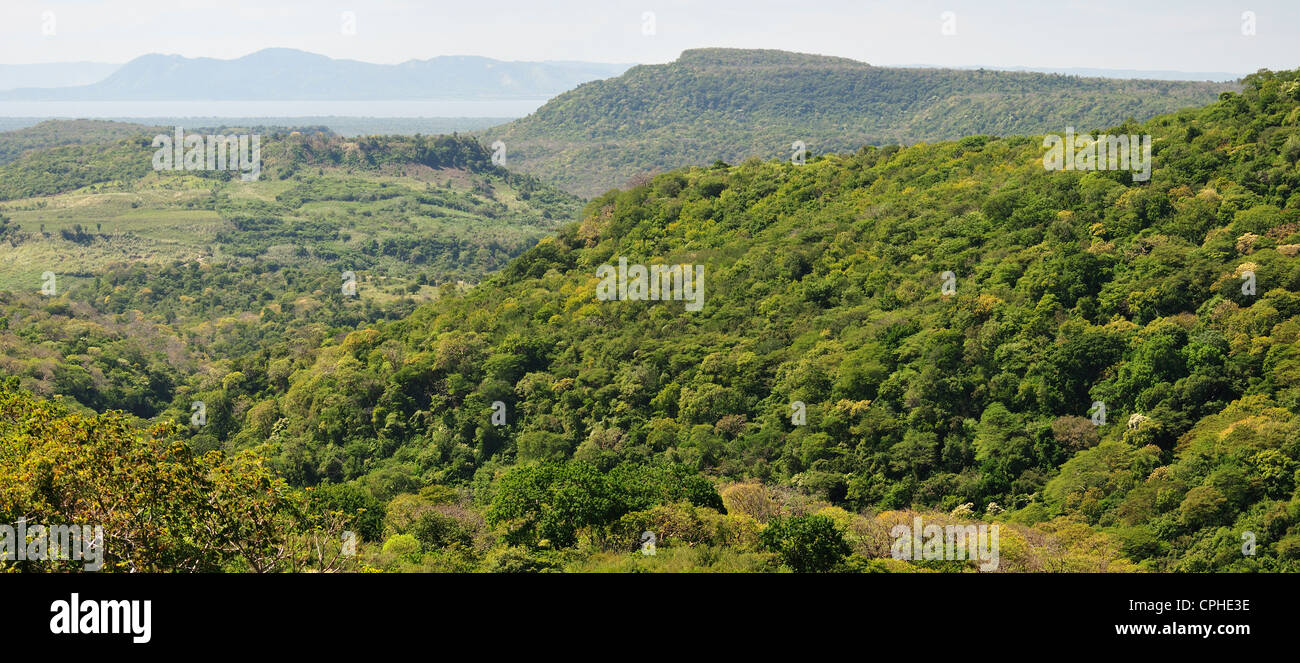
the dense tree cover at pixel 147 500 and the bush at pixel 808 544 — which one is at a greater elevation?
the dense tree cover at pixel 147 500

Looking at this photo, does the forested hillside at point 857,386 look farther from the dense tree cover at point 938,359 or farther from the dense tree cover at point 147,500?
the dense tree cover at point 147,500

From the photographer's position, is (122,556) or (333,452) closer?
(122,556)

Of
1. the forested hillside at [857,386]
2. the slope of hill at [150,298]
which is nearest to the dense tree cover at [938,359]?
the forested hillside at [857,386]

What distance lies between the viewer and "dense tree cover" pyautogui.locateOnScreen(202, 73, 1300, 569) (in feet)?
131

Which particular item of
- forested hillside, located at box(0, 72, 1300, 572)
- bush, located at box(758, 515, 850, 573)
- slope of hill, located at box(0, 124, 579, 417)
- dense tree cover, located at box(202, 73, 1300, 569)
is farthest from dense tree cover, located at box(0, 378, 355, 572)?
slope of hill, located at box(0, 124, 579, 417)

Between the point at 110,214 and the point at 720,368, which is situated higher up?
the point at 110,214

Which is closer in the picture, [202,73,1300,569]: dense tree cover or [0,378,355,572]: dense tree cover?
[0,378,355,572]: dense tree cover

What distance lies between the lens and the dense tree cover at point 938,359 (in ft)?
131

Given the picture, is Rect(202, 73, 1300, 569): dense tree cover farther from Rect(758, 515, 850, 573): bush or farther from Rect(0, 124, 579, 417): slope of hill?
Rect(0, 124, 579, 417): slope of hill
